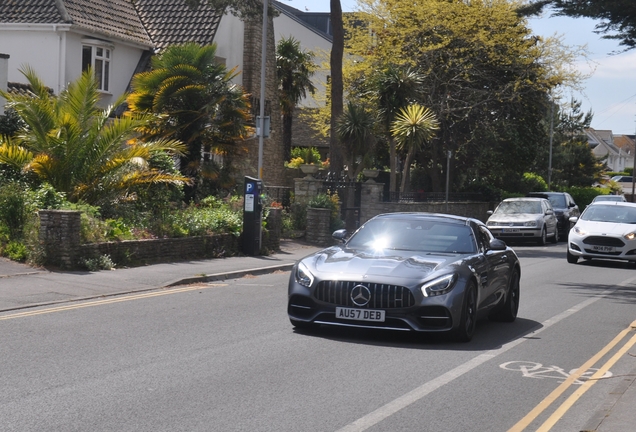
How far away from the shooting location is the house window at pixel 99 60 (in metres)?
30.4

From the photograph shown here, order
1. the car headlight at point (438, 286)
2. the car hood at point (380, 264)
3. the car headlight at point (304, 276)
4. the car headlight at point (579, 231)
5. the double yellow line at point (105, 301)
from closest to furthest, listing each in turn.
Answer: the car headlight at point (438, 286)
the car hood at point (380, 264)
the car headlight at point (304, 276)
the double yellow line at point (105, 301)
the car headlight at point (579, 231)

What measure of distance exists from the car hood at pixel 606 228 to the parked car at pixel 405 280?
11627 millimetres

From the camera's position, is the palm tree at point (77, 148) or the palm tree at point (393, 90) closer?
the palm tree at point (77, 148)

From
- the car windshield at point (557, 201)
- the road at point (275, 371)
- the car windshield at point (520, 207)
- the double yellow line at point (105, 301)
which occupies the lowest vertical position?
the double yellow line at point (105, 301)

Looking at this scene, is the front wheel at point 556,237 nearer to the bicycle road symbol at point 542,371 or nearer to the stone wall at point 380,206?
the stone wall at point 380,206

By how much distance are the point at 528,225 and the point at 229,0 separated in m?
12.7

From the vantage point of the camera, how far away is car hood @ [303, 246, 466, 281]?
31.9 ft

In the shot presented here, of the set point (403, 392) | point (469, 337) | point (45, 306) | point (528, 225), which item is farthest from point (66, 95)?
point (528, 225)

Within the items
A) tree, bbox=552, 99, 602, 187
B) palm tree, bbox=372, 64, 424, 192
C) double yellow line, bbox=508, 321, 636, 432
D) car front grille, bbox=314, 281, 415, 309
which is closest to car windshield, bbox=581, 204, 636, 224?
palm tree, bbox=372, 64, 424, 192

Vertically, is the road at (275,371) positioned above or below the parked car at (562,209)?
below

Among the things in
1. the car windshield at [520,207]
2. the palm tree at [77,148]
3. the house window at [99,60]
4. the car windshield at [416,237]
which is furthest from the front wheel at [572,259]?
the house window at [99,60]

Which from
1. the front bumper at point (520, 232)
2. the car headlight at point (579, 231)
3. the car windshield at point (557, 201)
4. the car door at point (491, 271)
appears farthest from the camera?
the car windshield at point (557, 201)

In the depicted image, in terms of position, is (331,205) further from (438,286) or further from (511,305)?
(438,286)

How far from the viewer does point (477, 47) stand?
119 feet
